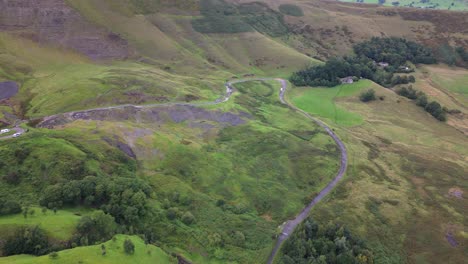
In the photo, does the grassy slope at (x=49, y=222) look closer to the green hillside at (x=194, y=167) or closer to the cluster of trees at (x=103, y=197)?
the green hillside at (x=194, y=167)

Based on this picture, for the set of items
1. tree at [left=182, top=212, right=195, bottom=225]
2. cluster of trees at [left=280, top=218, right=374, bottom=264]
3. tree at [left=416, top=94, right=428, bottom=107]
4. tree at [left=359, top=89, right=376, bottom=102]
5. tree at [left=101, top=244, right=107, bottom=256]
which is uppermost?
tree at [left=416, top=94, right=428, bottom=107]

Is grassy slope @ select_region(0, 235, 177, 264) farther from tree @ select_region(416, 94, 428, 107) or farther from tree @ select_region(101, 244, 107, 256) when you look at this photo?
tree @ select_region(416, 94, 428, 107)

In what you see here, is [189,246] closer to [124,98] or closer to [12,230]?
[12,230]

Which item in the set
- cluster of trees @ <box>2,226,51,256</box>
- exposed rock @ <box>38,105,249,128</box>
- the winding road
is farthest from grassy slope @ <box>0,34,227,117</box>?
cluster of trees @ <box>2,226,51,256</box>

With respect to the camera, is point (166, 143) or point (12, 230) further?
point (166, 143)

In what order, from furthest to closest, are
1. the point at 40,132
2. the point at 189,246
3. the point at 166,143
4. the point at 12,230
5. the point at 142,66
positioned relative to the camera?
the point at 142,66
the point at 166,143
the point at 40,132
the point at 189,246
the point at 12,230

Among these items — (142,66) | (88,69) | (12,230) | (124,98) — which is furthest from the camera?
(142,66)

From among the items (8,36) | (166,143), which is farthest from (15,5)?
(166,143)
